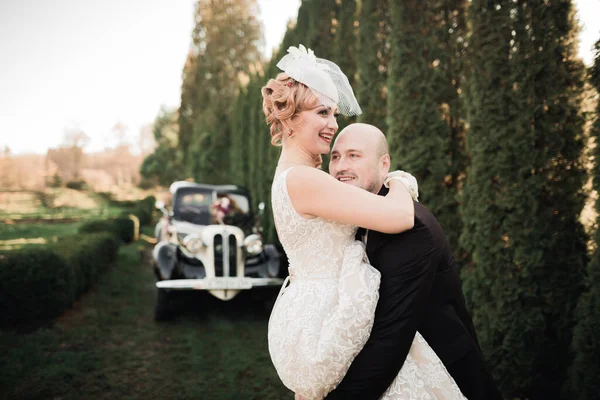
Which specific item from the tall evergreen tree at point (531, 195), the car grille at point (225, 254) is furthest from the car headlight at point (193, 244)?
the tall evergreen tree at point (531, 195)

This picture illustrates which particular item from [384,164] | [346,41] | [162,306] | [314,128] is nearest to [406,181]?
[384,164]

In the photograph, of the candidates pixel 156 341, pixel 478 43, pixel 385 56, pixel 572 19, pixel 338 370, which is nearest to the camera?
pixel 338 370

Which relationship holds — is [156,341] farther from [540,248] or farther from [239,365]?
[540,248]

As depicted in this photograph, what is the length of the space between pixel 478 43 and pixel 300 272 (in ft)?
11.0

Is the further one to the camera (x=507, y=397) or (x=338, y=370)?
(x=507, y=397)

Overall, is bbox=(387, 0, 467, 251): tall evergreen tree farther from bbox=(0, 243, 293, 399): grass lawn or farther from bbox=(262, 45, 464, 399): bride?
bbox=(262, 45, 464, 399): bride

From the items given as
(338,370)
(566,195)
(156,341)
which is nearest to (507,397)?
(566,195)

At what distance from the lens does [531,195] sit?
3.68 meters

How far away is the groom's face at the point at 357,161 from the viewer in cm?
189

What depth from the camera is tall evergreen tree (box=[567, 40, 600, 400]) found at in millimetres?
3064

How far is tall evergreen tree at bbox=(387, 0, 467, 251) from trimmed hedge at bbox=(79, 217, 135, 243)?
10049 mm

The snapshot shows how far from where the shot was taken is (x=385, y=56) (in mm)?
6324

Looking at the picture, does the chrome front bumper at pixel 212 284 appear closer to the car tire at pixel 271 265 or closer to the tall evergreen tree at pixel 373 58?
the car tire at pixel 271 265

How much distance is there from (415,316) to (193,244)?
16.3ft
